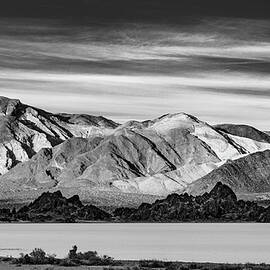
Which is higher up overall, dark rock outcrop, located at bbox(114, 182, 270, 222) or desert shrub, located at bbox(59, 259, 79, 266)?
desert shrub, located at bbox(59, 259, 79, 266)

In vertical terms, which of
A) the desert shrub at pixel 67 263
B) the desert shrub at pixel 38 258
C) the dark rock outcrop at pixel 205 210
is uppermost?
the desert shrub at pixel 67 263

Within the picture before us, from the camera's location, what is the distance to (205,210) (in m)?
168

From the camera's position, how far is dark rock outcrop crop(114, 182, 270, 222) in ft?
541

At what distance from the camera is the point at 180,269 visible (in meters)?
40.0

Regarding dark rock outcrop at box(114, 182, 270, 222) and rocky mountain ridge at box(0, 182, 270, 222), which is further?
rocky mountain ridge at box(0, 182, 270, 222)

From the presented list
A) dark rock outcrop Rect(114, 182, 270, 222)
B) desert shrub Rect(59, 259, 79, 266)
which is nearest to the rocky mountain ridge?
dark rock outcrop Rect(114, 182, 270, 222)

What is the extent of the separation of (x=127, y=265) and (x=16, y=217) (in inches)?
5087

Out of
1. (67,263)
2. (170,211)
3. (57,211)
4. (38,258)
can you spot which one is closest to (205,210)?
(170,211)

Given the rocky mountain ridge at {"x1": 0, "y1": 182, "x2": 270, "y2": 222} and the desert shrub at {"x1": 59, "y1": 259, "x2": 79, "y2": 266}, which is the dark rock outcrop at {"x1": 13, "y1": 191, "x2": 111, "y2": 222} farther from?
the desert shrub at {"x1": 59, "y1": 259, "x2": 79, "y2": 266}

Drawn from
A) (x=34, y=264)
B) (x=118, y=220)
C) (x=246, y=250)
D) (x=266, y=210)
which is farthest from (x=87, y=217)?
(x=34, y=264)

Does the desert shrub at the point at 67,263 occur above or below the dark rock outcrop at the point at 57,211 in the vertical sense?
above

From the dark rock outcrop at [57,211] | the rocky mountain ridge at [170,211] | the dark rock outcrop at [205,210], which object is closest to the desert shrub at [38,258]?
the rocky mountain ridge at [170,211]

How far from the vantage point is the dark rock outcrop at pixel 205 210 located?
541 feet

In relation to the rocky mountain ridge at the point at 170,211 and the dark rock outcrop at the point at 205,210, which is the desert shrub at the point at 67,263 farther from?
the dark rock outcrop at the point at 205,210
